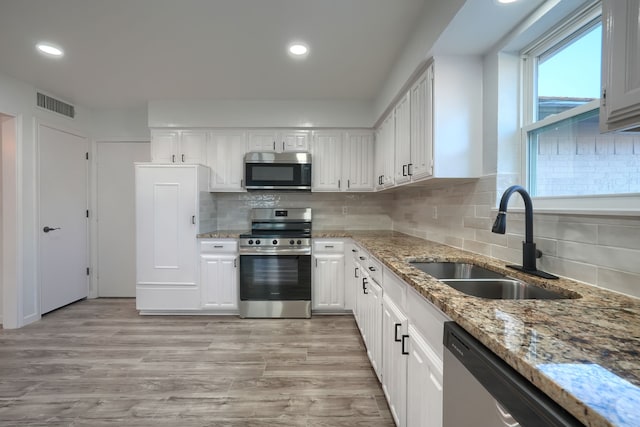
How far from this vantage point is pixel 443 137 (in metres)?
1.90

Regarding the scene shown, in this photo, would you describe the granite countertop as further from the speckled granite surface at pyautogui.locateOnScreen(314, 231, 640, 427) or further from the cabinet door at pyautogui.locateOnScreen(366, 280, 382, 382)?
the cabinet door at pyautogui.locateOnScreen(366, 280, 382, 382)

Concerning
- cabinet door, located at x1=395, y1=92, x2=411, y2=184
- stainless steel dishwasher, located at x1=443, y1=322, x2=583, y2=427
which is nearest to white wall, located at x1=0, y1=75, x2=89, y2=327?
cabinet door, located at x1=395, y1=92, x2=411, y2=184

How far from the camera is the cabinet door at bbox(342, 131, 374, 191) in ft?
12.0

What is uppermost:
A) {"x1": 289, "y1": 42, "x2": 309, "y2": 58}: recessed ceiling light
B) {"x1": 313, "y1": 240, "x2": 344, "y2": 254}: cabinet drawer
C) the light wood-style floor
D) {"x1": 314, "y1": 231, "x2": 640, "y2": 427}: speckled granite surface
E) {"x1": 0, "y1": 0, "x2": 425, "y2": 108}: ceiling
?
{"x1": 0, "y1": 0, "x2": 425, "y2": 108}: ceiling

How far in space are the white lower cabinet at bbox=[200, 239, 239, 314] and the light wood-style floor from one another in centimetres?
23

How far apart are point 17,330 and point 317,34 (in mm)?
4049

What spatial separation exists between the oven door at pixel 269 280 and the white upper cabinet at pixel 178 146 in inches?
58.2

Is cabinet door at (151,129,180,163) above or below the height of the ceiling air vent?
below

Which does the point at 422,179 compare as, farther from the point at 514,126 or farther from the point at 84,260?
the point at 84,260

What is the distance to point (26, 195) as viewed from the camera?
3092mm

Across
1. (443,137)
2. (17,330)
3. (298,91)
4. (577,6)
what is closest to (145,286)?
(17,330)

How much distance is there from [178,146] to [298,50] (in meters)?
2.09

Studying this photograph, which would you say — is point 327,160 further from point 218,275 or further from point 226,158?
point 218,275

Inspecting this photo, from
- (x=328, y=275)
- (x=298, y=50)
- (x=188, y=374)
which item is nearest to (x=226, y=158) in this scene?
(x=298, y=50)
